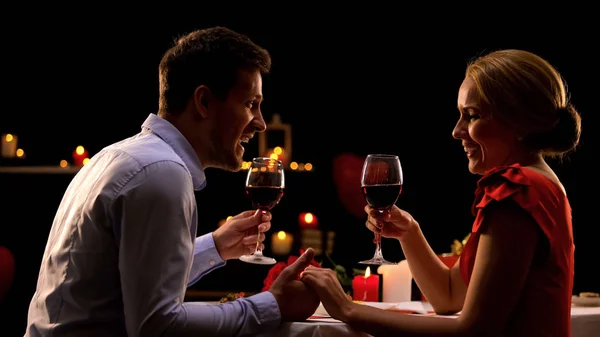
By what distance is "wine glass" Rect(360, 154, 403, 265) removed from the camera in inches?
82.3

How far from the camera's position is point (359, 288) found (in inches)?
97.0

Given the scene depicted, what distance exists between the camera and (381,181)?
6.85 ft

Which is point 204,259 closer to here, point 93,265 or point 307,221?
point 93,265

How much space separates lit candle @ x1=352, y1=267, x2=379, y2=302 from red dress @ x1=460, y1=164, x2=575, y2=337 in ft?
2.59

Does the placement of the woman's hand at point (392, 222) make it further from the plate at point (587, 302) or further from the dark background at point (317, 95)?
the dark background at point (317, 95)

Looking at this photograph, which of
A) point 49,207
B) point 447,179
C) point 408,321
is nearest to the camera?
point 408,321

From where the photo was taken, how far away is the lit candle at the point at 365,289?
2.45m

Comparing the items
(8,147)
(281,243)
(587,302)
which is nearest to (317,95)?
(281,243)

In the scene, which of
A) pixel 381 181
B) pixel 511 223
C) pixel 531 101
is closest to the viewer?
pixel 511 223

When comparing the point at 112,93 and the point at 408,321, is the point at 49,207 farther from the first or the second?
the point at 408,321

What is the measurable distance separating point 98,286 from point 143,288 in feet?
0.49

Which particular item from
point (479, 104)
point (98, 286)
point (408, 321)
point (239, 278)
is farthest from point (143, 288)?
point (239, 278)

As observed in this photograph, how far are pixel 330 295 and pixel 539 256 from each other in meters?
0.50

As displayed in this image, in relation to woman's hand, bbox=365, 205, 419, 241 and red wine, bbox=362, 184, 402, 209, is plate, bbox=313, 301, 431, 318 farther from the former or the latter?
red wine, bbox=362, 184, 402, 209
